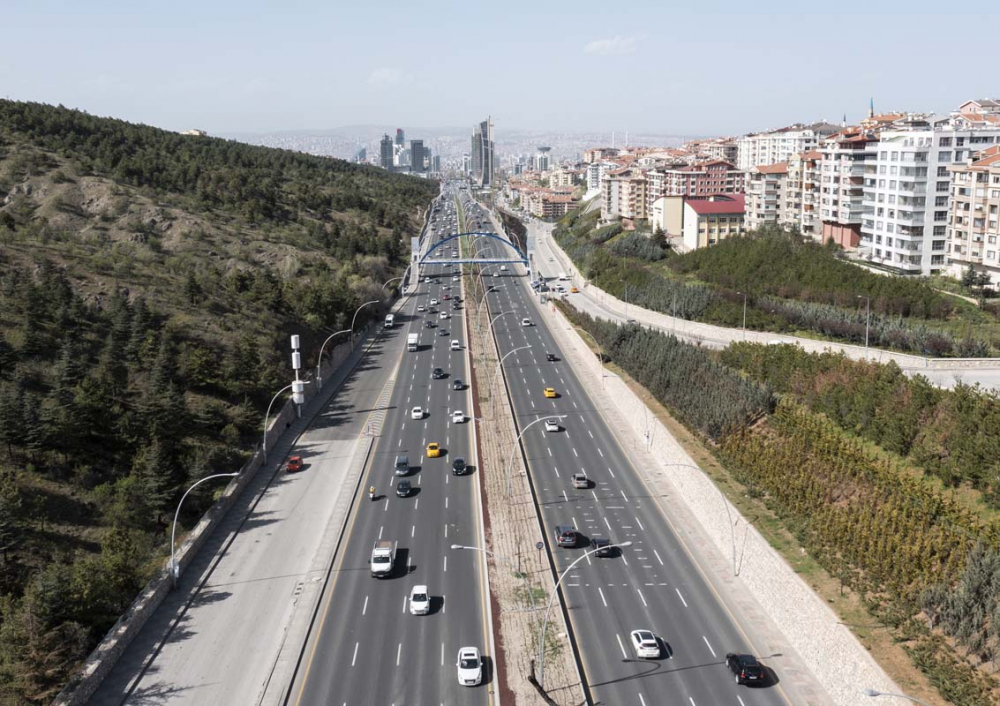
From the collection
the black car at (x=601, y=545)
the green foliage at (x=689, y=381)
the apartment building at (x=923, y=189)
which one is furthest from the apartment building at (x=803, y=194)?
the black car at (x=601, y=545)

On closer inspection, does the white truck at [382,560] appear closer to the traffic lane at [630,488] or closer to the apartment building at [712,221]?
the traffic lane at [630,488]

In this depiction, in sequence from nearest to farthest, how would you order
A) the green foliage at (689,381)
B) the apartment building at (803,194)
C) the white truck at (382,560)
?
the white truck at (382,560), the green foliage at (689,381), the apartment building at (803,194)

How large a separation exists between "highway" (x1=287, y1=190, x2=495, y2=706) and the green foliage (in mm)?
15722

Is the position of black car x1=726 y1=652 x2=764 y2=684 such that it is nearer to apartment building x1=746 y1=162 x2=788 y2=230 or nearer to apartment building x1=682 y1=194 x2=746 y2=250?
apartment building x1=682 y1=194 x2=746 y2=250

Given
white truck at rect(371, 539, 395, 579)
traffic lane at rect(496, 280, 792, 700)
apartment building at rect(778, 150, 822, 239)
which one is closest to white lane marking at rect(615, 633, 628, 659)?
traffic lane at rect(496, 280, 792, 700)

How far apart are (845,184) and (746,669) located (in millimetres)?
83539

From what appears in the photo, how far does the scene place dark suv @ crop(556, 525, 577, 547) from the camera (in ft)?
143

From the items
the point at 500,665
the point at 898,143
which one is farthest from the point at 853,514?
the point at 898,143

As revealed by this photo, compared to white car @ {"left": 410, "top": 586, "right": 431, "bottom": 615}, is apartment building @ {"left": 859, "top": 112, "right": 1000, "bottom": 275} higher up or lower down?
higher up

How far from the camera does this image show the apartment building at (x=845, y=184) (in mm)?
99375

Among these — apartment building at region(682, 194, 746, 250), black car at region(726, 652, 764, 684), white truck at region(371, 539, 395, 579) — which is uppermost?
apartment building at region(682, 194, 746, 250)

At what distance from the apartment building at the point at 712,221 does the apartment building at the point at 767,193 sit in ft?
8.40

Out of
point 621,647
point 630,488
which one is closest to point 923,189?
point 630,488

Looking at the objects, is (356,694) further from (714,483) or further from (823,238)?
(823,238)
